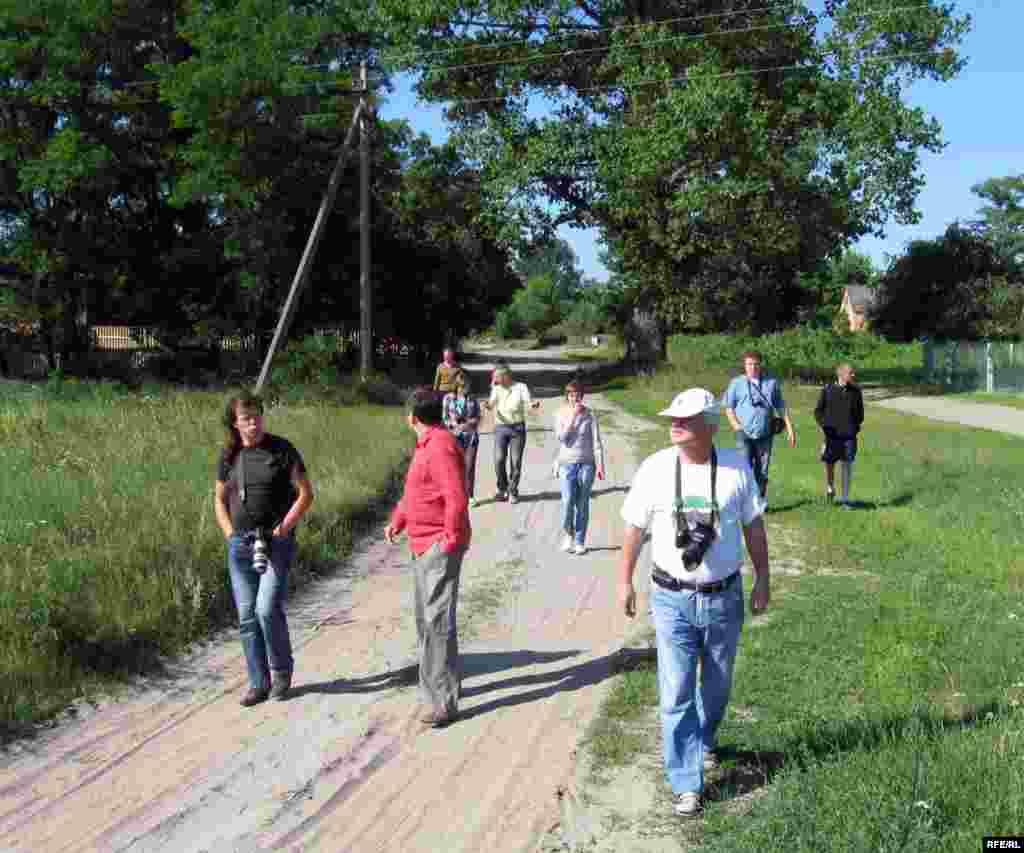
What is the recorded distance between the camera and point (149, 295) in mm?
33656

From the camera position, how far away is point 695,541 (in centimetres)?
458

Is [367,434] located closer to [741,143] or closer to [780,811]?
[780,811]

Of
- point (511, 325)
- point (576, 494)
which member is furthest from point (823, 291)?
point (576, 494)

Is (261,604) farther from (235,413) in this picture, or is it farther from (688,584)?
(688,584)

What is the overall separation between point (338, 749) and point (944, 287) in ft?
149

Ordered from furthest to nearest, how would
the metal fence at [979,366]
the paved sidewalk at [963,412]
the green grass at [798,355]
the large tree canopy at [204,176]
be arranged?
1. the green grass at [798,355]
2. the metal fence at [979,366]
3. the large tree canopy at [204,176]
4. the paved sidewalk at [963,412]

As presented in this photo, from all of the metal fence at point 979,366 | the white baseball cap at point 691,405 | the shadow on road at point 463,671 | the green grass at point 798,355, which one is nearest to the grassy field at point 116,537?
the shadow on road at point 463,671

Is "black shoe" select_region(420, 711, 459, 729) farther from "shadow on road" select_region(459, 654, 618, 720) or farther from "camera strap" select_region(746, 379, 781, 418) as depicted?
"camera strap" select_region(746, 379, 781, 418)

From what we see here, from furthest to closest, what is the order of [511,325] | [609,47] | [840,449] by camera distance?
[511,325]
[609,47]
[840,449]

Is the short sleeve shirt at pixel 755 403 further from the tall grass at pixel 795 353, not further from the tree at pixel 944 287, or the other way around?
the tree at pixel 944 287

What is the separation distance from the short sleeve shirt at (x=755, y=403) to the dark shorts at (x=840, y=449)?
1.12 meters

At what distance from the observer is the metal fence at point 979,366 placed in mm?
34375

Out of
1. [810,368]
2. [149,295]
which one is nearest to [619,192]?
[810,368]

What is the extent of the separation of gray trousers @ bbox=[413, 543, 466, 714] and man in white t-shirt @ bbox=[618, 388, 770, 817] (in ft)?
5.19
